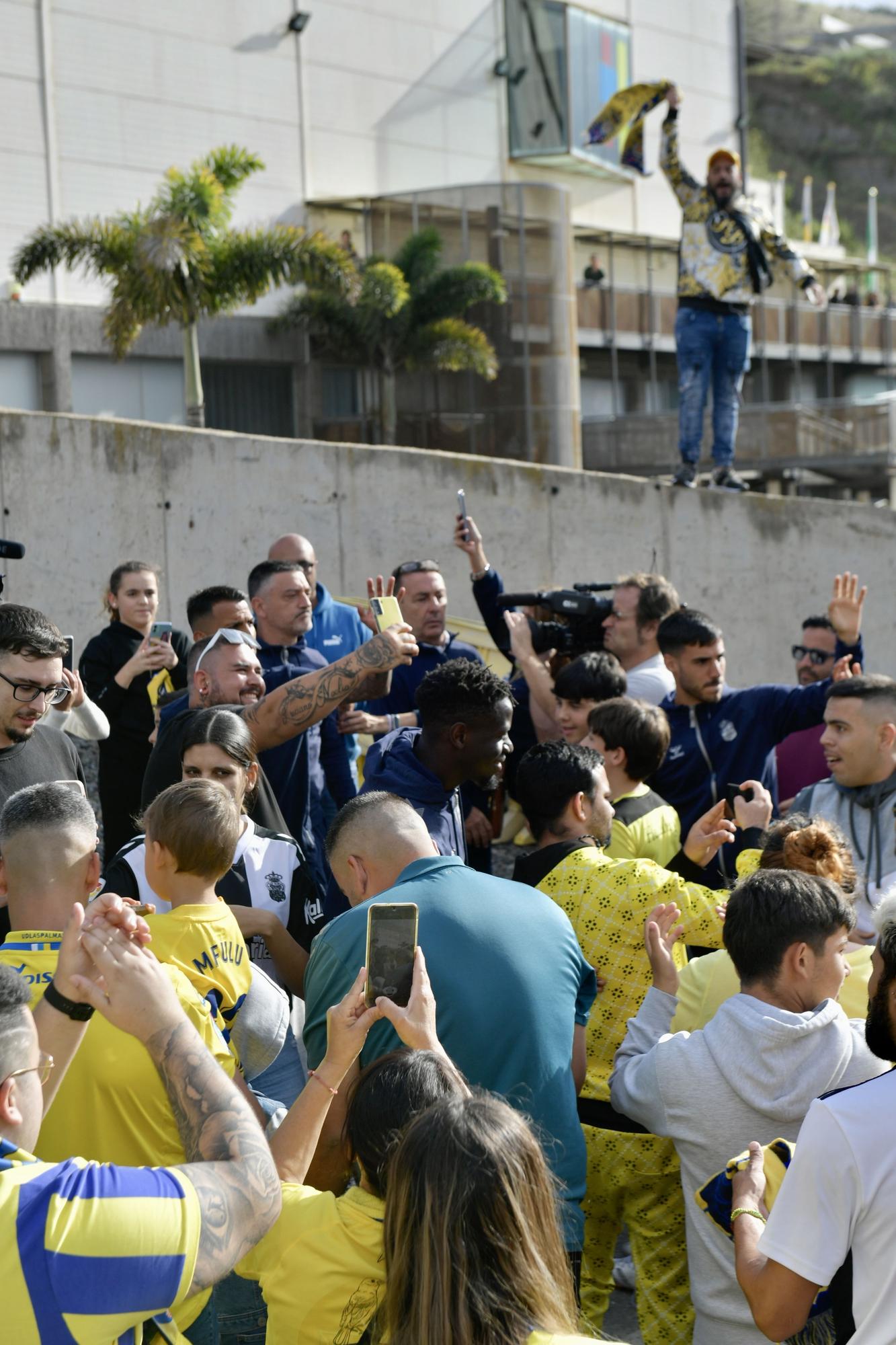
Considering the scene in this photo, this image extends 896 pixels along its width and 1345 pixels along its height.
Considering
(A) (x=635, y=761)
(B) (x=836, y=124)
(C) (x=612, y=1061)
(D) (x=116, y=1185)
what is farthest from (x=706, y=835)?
(B) (x=836, y=124)

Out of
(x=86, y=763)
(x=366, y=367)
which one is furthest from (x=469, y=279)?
(x=86, y=763)

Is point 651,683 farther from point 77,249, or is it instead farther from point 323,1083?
point 77,249

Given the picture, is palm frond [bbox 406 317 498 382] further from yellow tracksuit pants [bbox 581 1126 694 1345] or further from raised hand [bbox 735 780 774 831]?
yellow tracksuit pants [bbox 581 1126 694 1345]

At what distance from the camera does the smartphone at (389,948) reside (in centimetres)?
272

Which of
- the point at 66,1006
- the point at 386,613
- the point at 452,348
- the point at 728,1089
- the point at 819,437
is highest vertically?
the point at 452,348

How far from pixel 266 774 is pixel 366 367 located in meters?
20.6

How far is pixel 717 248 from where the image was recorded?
10438mm

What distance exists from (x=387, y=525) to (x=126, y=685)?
4349 millimetres

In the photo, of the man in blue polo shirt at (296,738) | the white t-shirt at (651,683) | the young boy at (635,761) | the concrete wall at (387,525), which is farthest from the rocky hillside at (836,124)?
the young boy at (635,761)

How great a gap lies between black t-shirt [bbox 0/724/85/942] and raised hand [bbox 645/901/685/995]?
1907 mm

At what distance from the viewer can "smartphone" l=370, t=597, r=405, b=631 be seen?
4.96 metres

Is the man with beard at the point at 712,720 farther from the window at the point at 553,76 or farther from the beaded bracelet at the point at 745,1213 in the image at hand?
the window at the point at 553,76

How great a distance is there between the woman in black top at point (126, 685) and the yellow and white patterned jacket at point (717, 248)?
18.1 feet

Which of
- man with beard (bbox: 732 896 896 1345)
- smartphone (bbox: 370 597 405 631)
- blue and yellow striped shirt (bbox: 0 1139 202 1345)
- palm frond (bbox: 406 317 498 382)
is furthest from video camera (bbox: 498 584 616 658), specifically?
palm frond (bbox: 406 317 498 382)
